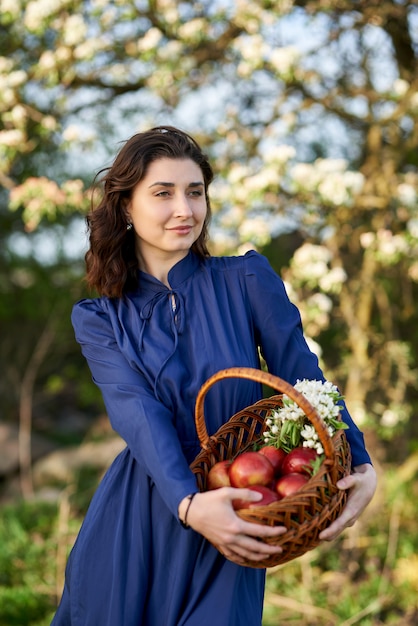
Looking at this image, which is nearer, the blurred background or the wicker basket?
the wicker basket

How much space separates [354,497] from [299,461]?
0.17 metres

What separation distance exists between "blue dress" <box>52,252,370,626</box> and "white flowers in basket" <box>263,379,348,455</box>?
0.16 meters

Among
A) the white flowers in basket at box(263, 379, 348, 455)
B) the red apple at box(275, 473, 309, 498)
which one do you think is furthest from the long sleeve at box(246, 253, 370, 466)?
the red apple at box(275, 473, 309, 498)

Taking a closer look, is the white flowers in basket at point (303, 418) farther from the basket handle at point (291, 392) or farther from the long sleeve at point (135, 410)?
the long sleeve at point (135, 410)

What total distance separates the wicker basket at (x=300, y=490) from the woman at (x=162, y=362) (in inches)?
2.8

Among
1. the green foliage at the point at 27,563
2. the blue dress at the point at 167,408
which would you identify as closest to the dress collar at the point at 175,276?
the blue dress at the point at 167,408

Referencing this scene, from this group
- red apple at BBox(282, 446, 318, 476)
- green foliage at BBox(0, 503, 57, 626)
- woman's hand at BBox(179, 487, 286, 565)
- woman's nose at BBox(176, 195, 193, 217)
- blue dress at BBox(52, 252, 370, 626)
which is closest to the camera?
woman's hand at BBox(179, 487, 286, 565)

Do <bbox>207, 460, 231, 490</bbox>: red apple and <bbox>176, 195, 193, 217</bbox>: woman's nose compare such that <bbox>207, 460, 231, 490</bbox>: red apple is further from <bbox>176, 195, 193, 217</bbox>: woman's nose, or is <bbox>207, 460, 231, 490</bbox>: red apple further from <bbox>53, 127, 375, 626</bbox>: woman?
<bbox>176, 195, 193, 217</bbox>: woman's nose

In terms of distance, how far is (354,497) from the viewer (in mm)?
1751

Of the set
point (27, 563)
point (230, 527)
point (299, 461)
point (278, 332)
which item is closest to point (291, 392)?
point (299, 461)

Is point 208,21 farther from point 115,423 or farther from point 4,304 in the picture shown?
point 4,304

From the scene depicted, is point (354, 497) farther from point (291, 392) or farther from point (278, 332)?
point (278, 332)

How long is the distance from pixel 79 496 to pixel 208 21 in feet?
10.5

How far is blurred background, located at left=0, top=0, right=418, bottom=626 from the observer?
3.86m
